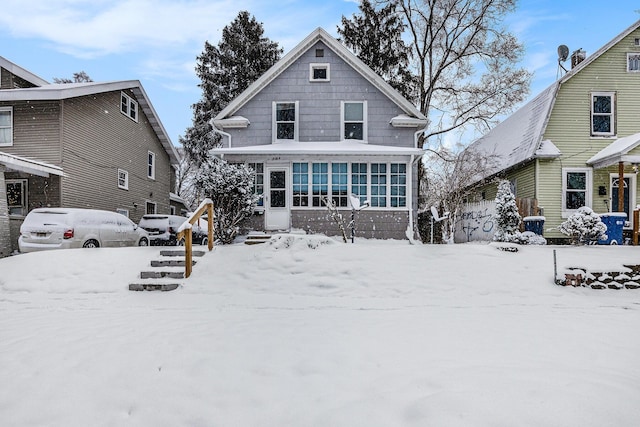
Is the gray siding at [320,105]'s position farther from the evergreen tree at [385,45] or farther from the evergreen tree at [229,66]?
the evergreen tree at [229,66]

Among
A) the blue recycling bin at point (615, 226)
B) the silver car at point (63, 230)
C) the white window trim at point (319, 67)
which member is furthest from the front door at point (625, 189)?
the silver car at point (63, 230)

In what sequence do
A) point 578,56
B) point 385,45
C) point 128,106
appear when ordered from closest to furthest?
point 578,56 < point 128,106 < point 385,45

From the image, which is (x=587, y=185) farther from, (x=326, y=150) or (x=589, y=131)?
(x=326, y=150)

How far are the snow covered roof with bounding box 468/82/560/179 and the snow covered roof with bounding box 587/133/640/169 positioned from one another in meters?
1.40

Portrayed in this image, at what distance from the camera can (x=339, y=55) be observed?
1502 cm

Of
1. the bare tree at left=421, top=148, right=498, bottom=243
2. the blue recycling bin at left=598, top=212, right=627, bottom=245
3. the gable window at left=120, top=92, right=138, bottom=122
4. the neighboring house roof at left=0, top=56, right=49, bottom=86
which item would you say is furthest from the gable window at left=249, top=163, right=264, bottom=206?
the blue recycling bin at left=598, top=212, right=627, bottom=245

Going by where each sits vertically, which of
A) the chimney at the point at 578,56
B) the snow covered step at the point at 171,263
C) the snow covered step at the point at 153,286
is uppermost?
the chimney at the point at 578,56

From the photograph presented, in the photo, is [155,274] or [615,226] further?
[615,226]

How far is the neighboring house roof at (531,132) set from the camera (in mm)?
14508

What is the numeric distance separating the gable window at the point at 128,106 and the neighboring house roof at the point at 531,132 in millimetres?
16794

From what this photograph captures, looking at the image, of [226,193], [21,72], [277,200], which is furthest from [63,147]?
[277,200]

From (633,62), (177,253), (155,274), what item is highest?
(633,62)

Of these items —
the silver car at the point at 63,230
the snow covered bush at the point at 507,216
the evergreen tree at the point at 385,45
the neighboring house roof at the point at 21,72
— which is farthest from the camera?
the evergreen tree at the point at 385,45

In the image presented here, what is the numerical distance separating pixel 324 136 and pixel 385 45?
37.4 feet
